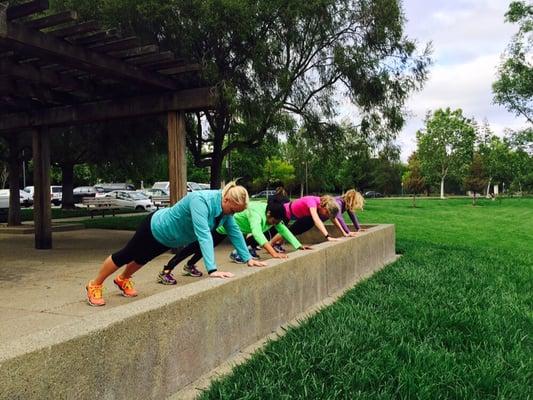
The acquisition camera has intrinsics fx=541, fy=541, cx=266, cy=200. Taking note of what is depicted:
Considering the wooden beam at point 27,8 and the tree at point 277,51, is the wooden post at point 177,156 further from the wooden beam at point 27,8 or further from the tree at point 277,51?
the wooden beam at point 27,8

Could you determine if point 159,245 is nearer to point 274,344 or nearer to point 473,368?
point 274,344

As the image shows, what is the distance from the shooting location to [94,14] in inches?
424

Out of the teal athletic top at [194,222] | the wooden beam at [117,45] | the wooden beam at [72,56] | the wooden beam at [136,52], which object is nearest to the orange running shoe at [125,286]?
the teal athletic top at [194,222]

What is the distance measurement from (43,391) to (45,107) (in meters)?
10.3

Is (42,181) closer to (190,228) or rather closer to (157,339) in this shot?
(190,228)

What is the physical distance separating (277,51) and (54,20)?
17.9 ft

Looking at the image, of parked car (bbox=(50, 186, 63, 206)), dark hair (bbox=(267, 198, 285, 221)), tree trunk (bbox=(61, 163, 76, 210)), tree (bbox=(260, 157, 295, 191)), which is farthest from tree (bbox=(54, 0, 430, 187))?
tree (bbox=(260, 157, 295, 191))

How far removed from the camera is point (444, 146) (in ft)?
155

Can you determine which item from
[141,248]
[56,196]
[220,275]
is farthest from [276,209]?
[56,196]

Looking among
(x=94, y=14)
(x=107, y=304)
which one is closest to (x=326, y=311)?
(x=107, y=304)

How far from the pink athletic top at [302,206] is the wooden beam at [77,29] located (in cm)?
362

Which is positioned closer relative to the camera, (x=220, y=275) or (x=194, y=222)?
(x=220, y=275)

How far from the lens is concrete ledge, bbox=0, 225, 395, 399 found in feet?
8.04

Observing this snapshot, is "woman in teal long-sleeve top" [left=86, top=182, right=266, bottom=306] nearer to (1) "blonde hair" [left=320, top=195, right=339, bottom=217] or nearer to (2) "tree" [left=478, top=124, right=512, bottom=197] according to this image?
(1) "blonde hair" [left=320, top=195, right=339, bottom=217]
